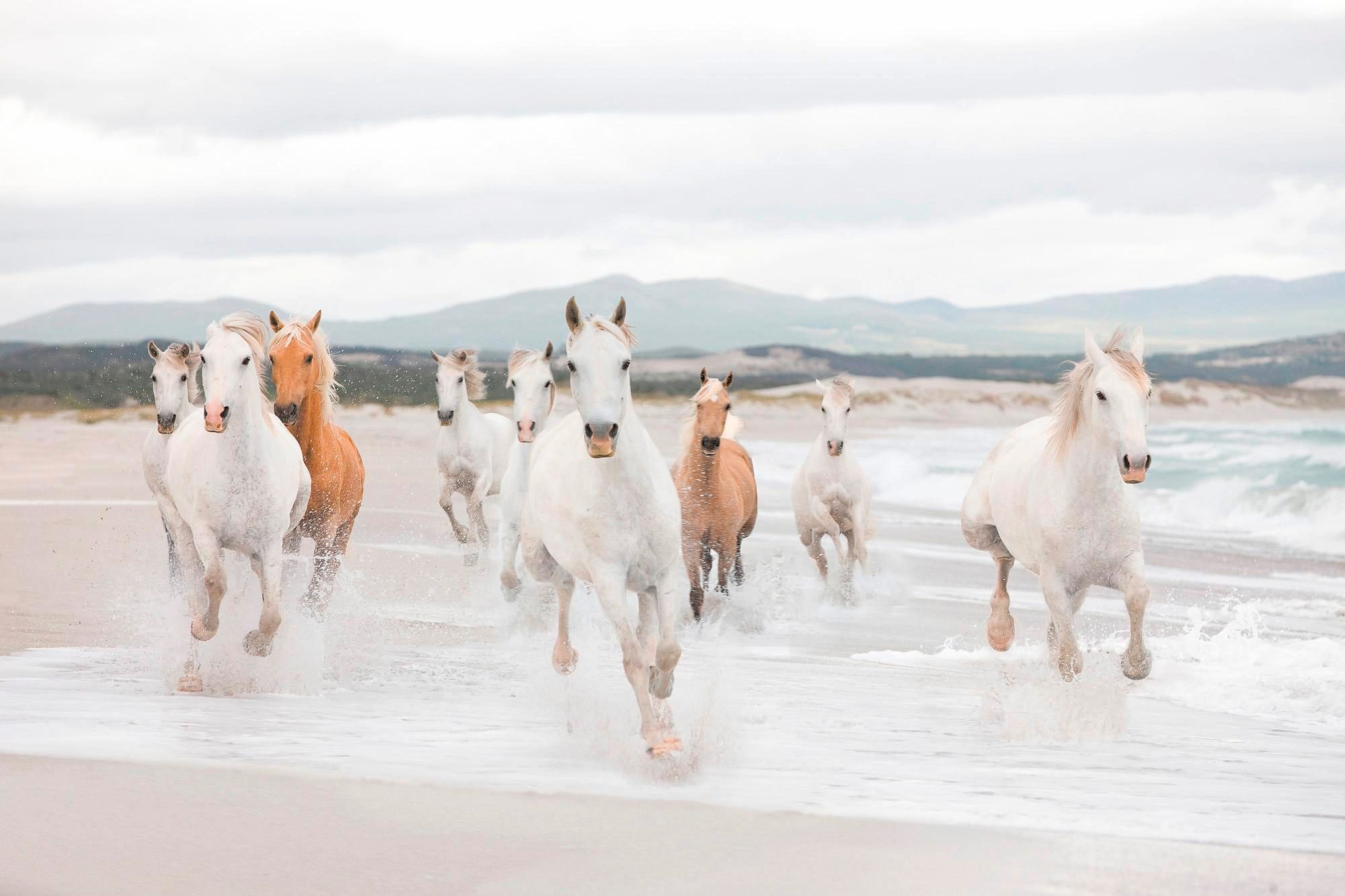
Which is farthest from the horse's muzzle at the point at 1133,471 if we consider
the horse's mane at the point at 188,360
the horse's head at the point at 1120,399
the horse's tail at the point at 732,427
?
the horse's tail at the point at 732,427

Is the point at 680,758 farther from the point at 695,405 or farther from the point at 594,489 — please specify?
the point at 695,405

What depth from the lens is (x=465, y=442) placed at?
13.7 metres

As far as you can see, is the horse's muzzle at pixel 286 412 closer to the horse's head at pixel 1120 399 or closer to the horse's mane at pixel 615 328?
the horse's mane at pixel 615 328

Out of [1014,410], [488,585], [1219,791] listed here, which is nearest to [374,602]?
[488,585]

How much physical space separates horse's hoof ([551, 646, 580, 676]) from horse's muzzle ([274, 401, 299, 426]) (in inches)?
79.7

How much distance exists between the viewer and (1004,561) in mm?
8508

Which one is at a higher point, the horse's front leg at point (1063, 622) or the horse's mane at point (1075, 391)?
the horse's mane at point (1075, 391)

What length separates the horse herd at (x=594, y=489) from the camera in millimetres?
5945

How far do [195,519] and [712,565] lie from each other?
560cm

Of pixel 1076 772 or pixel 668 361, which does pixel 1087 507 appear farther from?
pixel 668 361

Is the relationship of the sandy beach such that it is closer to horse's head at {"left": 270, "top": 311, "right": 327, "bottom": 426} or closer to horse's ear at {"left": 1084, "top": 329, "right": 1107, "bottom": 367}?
horse's head at {"left": 270, "top": 311, "right": 327, "bottom": 426}

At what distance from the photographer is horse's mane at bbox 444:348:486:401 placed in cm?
1307

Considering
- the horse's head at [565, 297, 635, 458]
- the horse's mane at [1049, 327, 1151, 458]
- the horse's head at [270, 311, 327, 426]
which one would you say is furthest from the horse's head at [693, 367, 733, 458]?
the horse's head at [565, 297, 635, 458]

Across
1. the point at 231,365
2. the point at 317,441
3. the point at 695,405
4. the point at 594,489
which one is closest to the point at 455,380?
the point at 695,405
